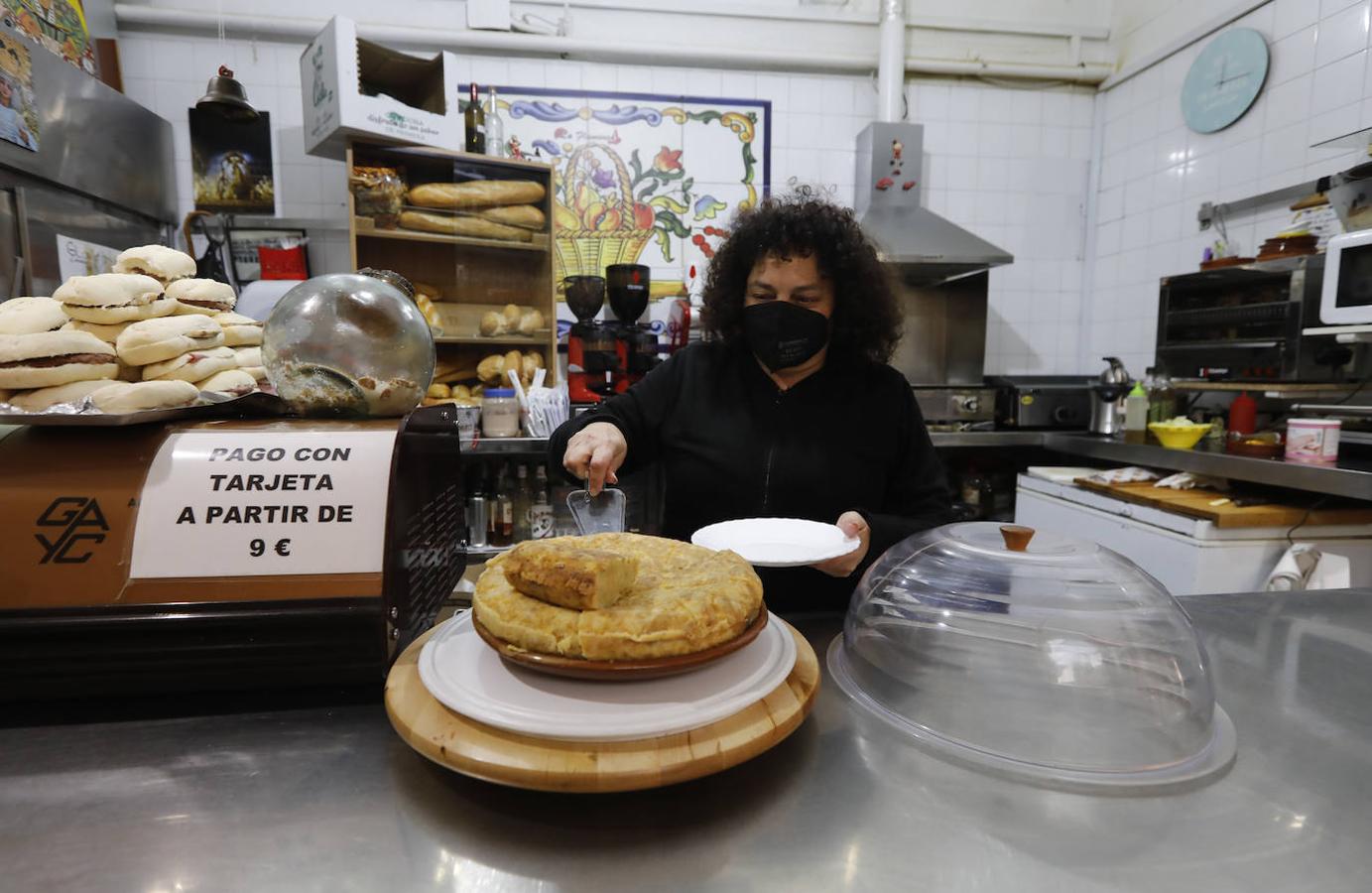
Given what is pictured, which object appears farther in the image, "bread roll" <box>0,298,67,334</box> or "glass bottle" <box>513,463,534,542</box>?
"glass bottle" <box>513,463,534,542</box>

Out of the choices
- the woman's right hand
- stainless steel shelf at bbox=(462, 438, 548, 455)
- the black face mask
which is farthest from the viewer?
stainless steel shelf at bbox=(462, 438, 548, 455)

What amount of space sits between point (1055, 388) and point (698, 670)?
337cm

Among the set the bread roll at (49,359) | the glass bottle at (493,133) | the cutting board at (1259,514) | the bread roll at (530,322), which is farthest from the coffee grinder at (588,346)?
the bread roll at (49,359)

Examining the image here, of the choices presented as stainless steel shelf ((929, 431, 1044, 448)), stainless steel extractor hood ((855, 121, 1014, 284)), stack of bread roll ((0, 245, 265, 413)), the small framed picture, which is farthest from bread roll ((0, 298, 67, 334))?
stainless steel extractor hood ((855, 121, 1014, 284))

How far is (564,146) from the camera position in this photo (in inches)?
141

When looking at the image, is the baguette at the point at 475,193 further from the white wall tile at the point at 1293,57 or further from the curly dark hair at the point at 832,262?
the white wall tile at the point at 1293,57

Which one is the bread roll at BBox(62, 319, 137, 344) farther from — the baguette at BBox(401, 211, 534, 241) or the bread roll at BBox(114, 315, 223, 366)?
the baguette at BBox(401, 211, 534, 241)

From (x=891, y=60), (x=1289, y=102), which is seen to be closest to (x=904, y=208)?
(x=891, y=60)

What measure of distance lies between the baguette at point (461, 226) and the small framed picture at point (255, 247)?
71 centimetres

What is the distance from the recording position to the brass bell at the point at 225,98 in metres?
2.66

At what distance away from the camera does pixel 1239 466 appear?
2383 mm

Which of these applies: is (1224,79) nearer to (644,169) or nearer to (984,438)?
(984,438)

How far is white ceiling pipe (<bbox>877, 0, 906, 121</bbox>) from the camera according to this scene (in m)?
3.61

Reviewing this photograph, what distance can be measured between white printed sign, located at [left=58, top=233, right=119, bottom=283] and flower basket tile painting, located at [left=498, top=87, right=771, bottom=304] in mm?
1874
